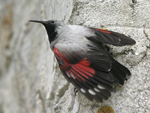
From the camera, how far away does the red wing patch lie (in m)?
1.47

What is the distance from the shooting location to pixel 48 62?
211 cm

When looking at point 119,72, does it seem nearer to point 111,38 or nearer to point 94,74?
point 94,74

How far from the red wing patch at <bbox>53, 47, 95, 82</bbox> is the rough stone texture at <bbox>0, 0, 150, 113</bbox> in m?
0.16

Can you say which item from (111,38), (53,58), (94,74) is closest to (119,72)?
(94,74)

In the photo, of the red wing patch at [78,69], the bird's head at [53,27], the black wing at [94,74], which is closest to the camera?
the black wing at [94,74]

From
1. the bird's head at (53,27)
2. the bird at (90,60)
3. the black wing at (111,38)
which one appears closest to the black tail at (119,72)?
the bird at (90,60)

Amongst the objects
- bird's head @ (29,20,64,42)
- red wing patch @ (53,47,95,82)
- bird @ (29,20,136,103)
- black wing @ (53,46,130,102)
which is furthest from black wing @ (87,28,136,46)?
bird's head @ (29,20,64,42)

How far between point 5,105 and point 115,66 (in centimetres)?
129

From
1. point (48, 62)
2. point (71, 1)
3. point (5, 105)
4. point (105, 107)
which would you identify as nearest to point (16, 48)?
point (48, 62)

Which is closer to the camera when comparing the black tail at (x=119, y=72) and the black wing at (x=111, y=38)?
the black tail at (x=119, y=72)

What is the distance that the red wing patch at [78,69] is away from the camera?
147cm

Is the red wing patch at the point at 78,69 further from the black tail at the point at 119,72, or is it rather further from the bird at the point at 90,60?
the black tail at the point at 119,72

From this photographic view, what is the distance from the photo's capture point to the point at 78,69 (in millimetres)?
1542

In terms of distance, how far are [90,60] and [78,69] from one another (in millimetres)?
116
